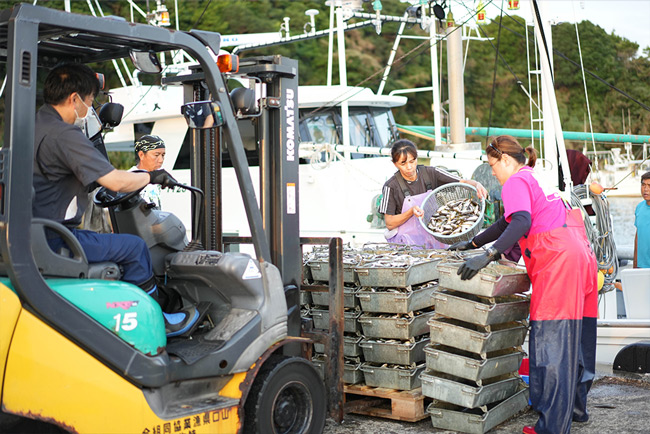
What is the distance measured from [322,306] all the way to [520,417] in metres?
1.73

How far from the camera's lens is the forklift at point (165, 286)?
356cm

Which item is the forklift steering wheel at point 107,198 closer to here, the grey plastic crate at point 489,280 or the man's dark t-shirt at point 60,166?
the man's dark t-shirt at point 60,166

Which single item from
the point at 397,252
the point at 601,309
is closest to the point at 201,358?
the point at 397,252

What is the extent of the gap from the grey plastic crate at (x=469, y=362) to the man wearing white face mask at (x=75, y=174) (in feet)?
7.10

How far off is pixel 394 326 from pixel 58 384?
2699mm

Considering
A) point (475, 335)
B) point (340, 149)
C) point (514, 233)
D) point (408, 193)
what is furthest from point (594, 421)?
point (340, 149)

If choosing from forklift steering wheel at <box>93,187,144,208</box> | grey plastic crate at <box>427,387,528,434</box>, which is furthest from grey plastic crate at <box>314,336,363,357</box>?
forklift steering wheel at <box>93,187,144,208</box>

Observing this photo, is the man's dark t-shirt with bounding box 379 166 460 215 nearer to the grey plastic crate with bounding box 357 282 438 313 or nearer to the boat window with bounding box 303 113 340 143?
the grey plastic crate with bounding box 357 282 438 313

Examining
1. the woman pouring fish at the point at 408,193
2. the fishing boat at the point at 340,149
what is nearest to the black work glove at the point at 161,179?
the woman pouring fish at the point at 408,193

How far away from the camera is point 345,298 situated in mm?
5848

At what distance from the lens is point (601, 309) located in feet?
27.2

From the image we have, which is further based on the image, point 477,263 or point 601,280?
point 601,280

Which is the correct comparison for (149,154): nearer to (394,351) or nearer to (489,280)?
(394,351)

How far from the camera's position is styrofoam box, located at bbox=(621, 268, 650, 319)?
7266 millimetres
